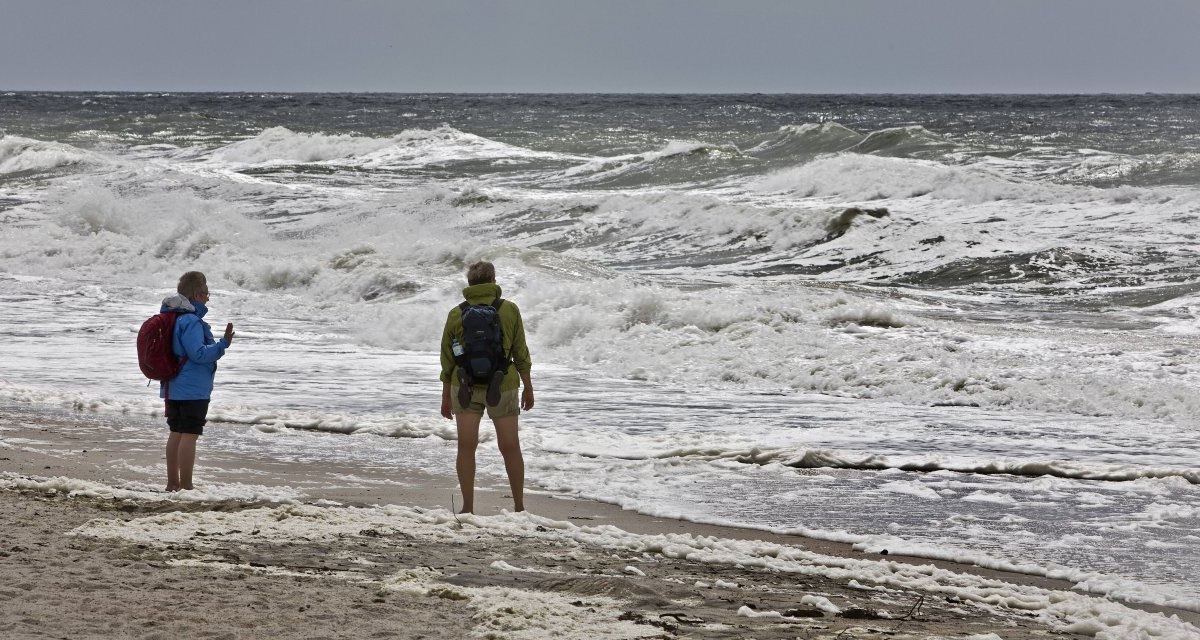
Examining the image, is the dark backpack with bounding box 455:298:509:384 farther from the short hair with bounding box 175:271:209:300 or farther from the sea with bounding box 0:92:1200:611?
the short hair with bounding box 175:271:209:300

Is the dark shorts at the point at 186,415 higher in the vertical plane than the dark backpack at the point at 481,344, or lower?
lower

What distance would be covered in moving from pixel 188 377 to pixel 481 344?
1.60 metres

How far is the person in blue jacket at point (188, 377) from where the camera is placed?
21.5 ft

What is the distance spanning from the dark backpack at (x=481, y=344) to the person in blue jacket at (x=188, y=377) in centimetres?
122

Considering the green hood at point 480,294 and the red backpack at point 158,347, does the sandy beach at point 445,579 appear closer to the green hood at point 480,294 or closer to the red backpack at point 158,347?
the red backpack at point 158,347

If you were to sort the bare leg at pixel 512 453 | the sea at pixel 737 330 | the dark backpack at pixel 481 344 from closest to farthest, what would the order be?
the dark backpack at pixel 481 344, the bare leg at pixel 512 453, the sea at pixel 737 330

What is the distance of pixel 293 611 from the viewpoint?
4305 mm

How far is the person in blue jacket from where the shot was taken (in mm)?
6543

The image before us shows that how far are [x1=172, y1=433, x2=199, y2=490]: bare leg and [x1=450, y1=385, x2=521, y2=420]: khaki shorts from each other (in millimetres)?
1391

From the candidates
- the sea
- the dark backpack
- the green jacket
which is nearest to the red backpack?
the sea

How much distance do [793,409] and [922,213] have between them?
1642 centimetres

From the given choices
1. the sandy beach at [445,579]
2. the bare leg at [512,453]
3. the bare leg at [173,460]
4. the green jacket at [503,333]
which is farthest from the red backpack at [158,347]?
the bare leg at [512,453]

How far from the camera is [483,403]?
6.49m

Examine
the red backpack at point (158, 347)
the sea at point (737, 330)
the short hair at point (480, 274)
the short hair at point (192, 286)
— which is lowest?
the sea at point (737, 330)
